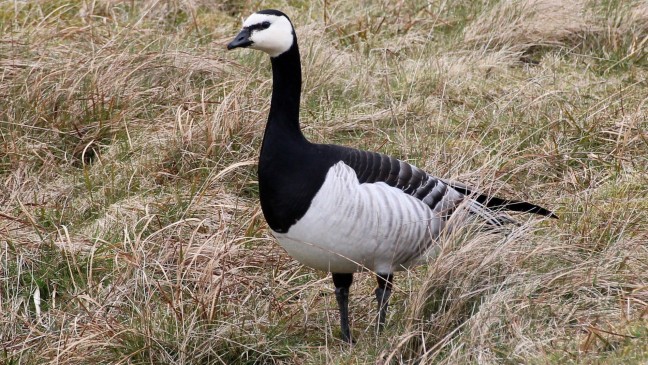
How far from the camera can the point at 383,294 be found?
474 cm

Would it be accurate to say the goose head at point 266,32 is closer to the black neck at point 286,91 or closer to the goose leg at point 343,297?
the black neck at point 286,91

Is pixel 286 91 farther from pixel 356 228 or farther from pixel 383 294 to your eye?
pixel 383 294

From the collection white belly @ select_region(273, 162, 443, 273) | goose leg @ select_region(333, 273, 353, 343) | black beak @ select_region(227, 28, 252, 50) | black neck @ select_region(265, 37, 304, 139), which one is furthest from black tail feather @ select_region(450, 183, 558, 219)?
black beak @ select_region(227, 28, 252, 50)

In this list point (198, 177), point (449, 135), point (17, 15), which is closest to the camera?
point (198, 177)

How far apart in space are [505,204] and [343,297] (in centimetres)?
83

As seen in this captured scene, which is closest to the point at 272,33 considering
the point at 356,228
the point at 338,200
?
the point at 338,200

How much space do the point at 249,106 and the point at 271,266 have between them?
4.66 ft

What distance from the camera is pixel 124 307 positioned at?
4.95 meters

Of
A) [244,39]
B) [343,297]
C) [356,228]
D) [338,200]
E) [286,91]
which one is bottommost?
[343,297]

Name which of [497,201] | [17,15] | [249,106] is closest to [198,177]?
[249,106]

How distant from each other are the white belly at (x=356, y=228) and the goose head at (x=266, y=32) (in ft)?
1.95

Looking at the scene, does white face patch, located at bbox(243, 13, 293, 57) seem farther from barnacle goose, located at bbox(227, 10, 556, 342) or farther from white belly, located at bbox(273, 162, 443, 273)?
white belly, located at bbox(273, 162, 443, 273)

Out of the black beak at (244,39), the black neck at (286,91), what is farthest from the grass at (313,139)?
the black beak at (244,39)

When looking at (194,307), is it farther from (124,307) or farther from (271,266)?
(271,266)
